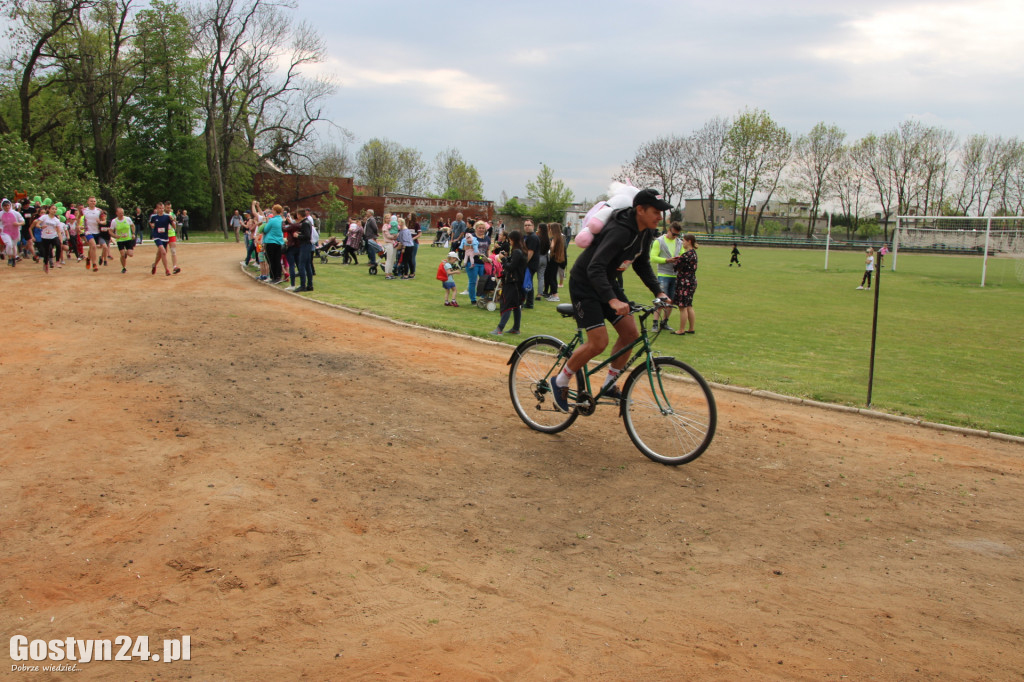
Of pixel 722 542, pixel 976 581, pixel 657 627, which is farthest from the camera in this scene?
pixel 722 542

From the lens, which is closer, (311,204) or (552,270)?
(552,270)

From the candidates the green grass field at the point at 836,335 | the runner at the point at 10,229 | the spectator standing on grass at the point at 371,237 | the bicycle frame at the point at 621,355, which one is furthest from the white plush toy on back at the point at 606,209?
the runner at the point at 10,229

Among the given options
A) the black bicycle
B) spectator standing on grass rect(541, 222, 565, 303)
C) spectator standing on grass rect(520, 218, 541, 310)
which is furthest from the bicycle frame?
spectator standing on grass rect(541, 222, 565, 303)

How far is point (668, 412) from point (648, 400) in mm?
188

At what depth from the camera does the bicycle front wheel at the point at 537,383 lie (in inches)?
253

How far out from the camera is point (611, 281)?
19.3 ft

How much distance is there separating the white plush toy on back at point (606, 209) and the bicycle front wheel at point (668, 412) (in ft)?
3.85

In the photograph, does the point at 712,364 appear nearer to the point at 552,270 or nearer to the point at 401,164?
the point at 552,270

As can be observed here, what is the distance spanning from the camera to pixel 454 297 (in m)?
15.6

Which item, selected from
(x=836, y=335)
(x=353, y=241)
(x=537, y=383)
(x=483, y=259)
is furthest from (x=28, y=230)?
(x=836, y=335)

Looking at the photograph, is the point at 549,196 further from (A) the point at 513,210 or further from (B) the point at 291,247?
(B) the point at 291,247

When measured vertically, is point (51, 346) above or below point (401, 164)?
below

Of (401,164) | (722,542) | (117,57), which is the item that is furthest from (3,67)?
(401,164)

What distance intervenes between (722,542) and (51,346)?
8.96 m
